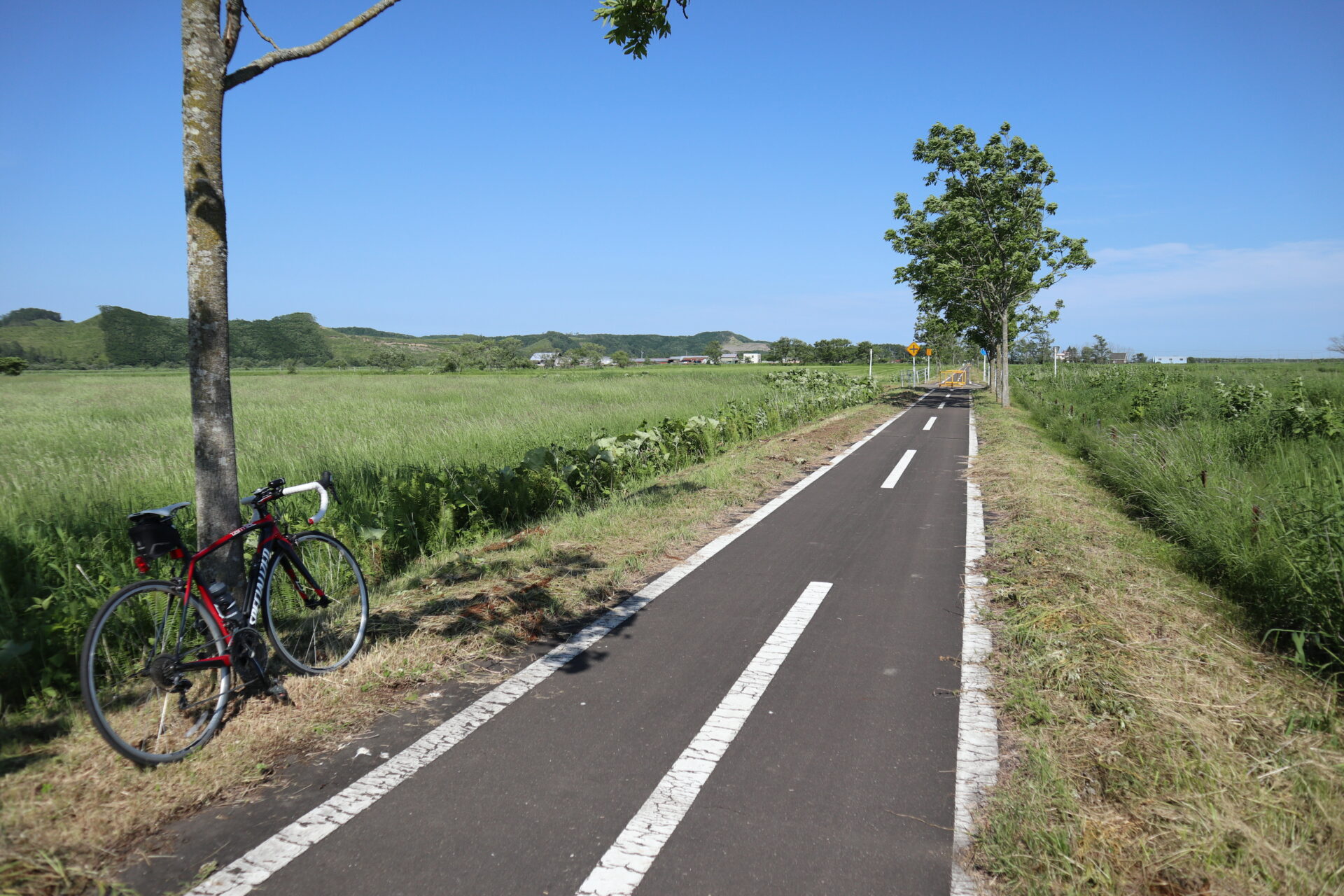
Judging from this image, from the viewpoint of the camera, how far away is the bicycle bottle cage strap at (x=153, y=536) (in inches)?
116

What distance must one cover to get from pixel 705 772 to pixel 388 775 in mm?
1301

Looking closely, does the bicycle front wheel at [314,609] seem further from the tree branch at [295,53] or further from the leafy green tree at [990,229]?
the leafy green tree at [990,229]

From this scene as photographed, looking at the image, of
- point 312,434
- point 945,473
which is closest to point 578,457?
point 945,473

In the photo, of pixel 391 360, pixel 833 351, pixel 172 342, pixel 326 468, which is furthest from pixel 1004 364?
pixel 833 351

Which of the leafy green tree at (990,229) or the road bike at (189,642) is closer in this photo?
the road bike at (189,642)

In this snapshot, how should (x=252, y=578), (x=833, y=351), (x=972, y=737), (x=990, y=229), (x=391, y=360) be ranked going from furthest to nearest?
(x=833, y=351) < (x=391, y=360) < (x=990, y=229) < (x=252, y=578) < (x=972, y=737)

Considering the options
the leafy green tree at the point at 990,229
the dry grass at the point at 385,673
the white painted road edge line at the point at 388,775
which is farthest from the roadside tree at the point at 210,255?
the leafy green tree at the point at 990,229

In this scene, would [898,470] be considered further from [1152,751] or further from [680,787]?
[680,787]

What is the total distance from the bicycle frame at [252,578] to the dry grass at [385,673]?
360 millimetres

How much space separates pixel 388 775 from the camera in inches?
111

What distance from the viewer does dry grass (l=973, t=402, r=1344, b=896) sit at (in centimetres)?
215

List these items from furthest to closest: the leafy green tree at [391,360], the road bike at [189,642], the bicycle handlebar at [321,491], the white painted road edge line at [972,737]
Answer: the leafy green tree at [391,360]
the bicycle handlebar at [321,491]
the road bike at [189,642]
the white painted road edge line at [972,737]

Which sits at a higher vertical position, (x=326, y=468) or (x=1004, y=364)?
(x=1004, y=364)

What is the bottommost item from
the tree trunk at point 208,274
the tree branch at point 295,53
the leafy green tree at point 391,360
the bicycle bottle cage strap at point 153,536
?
the bicycle bottle cage strap at point 153,536
